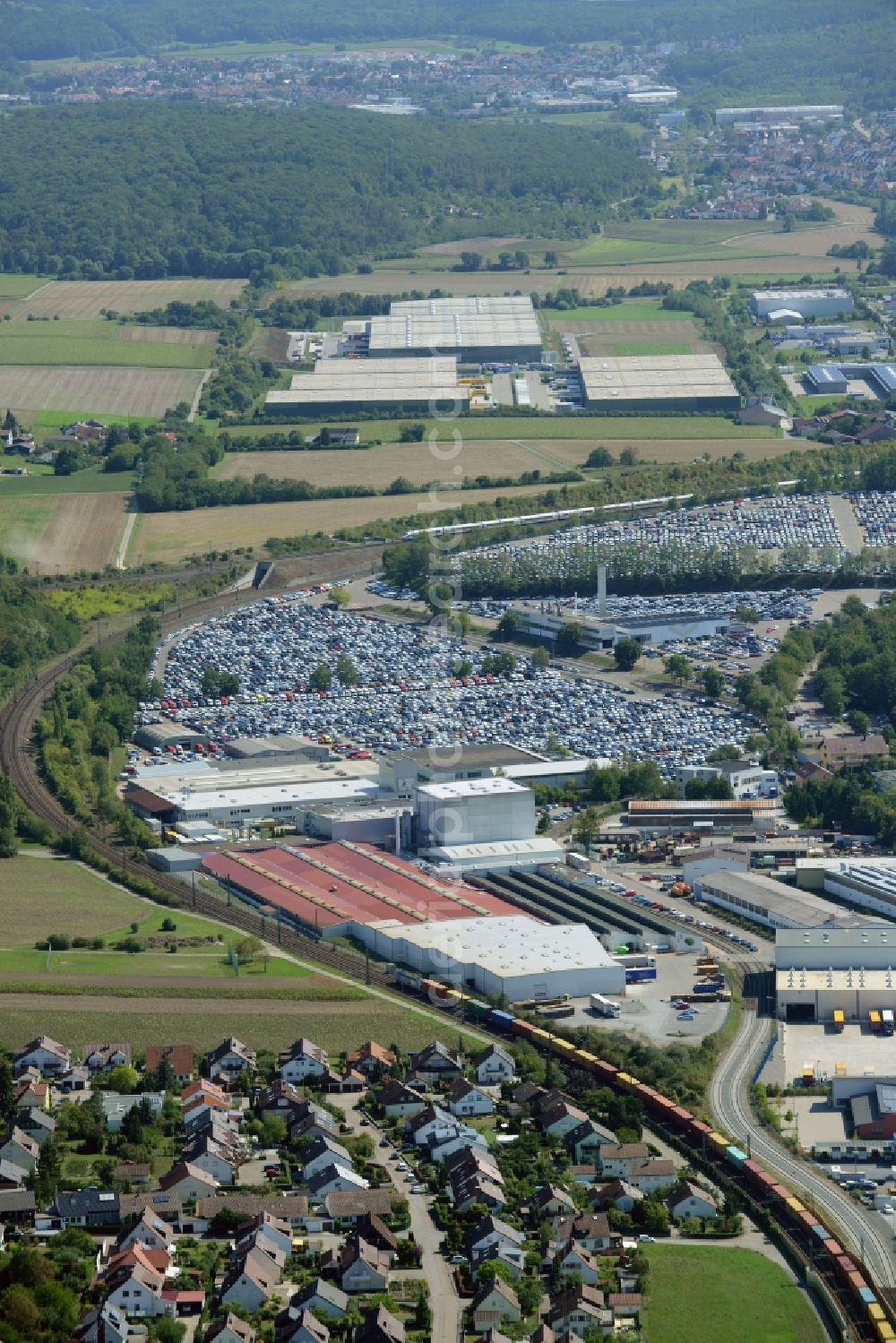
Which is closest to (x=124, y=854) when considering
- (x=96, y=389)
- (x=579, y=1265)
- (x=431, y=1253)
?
(x=431, y=1253)

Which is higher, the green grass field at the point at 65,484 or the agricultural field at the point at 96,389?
the agricultural field at the point at 96,389

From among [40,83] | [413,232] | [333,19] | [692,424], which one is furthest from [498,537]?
[333,19]

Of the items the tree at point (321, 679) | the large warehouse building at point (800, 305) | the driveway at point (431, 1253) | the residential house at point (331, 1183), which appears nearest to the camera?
the driveway at point (431, 1253)

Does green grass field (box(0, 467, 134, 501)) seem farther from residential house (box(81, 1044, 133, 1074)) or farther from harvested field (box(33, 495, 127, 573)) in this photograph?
residential house (box(81, 1044, 133, 1074))

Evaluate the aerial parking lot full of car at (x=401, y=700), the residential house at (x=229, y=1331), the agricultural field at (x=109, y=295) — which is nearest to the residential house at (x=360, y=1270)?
Result: the residential house at (x=229, y=1331)

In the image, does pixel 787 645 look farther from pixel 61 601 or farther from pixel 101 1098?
pixel 101 1098

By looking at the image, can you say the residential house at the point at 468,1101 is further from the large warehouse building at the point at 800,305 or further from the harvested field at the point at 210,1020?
the large warehouse building at the point at 800,305
